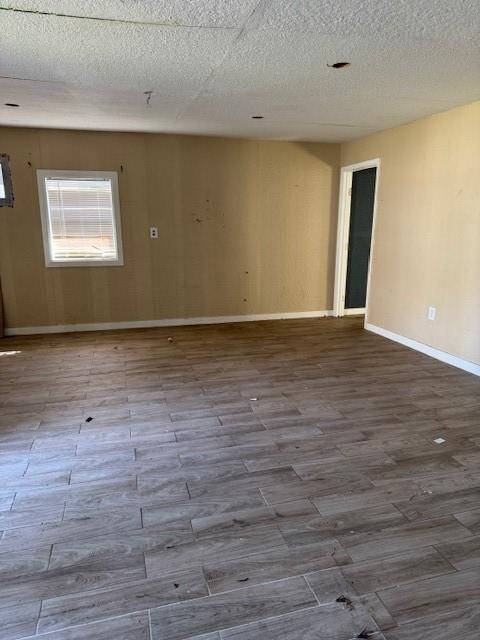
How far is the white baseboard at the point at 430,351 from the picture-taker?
3.94m

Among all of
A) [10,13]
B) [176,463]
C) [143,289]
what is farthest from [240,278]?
[10,13]

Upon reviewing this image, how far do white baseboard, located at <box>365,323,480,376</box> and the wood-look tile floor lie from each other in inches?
5.6

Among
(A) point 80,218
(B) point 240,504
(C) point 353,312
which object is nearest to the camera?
(B) point 240,504

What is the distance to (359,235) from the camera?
6.17 metres

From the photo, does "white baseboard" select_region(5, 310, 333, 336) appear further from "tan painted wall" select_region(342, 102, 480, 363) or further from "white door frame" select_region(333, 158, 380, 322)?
"tan painted wall" select_region(342, 102, 480, 363)

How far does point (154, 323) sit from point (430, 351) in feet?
11.2

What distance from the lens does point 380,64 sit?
9.02 ft

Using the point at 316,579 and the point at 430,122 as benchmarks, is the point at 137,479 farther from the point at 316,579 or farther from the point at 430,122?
the point at 430,122

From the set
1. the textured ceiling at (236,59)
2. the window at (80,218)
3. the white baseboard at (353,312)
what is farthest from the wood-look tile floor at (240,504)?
the white baseboard at (353,312)

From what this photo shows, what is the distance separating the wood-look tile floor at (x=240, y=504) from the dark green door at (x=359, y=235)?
8.47 feet

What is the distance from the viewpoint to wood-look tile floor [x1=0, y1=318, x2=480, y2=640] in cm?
151

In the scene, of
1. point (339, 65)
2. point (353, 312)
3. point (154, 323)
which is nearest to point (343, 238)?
point (353, 312)

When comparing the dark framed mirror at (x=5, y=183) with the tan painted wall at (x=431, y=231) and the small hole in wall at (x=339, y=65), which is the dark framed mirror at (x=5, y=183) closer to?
the small hole in wall at (x=339, y=65)

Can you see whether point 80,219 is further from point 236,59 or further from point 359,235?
point 359,235
